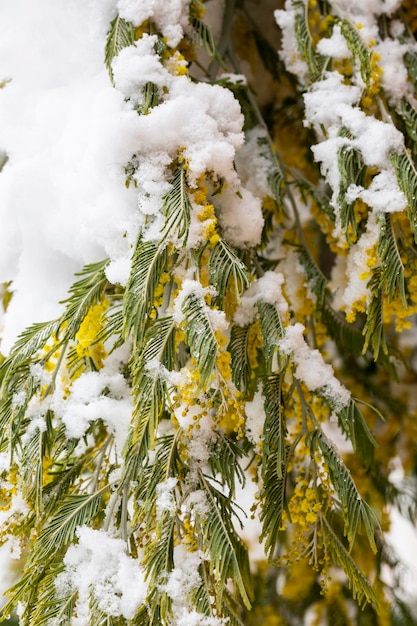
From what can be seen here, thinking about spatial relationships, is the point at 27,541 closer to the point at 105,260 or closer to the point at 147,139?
the point at 105,260

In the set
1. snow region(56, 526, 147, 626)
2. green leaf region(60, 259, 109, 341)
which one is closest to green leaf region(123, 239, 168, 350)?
green leaf region(60, 259, 109, 341)

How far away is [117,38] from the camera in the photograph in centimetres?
111

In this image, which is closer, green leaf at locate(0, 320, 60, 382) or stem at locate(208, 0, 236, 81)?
green leaf at locate(0, 320, 60, 382)

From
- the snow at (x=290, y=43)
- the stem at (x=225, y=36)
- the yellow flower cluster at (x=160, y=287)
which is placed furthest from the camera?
the stem at (x=225, y=36)

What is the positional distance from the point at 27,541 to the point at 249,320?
2.09 feet

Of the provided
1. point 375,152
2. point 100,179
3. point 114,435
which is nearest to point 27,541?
point 114,435

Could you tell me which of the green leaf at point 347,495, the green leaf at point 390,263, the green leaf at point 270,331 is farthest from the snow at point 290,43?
the green leaf at point 347,495

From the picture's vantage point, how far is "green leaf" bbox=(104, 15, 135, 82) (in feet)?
3.60

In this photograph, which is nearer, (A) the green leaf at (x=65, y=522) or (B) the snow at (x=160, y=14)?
(A) the green leaf at (x=65, y=522)

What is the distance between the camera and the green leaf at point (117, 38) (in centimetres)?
110

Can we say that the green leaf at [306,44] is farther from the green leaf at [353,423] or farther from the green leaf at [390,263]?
the green leaf at [353,423]

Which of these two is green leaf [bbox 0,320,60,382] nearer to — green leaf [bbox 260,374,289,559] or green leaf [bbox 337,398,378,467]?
green leaf [bbox 260,374,289,559]

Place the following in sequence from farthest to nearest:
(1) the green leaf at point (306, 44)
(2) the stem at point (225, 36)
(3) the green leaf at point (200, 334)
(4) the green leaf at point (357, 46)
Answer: (2) the stem at point (225, 36)
(1) the green leaf at point (306, 44)
(4) the green leaf at point (357, 46)
(3) the green leaf at point (200, 334)

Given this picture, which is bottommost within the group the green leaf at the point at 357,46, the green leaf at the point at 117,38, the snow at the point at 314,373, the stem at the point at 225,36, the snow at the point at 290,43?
the snow at the point at 314,373
